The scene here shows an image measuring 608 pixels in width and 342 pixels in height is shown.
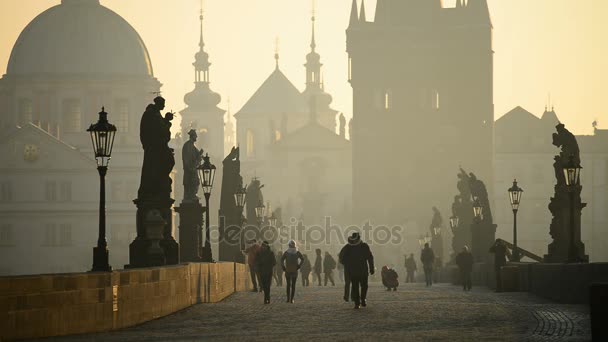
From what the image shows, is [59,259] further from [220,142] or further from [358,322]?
[358,322]

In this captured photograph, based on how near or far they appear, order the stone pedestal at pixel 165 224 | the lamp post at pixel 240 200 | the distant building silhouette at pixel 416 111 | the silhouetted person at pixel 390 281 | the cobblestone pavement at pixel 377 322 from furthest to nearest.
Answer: the distant building silhouette at pixel 416 111 → the lamp post at pixel 240 200 → the silhouetted person at pixel 390 281 → the stone pedestal at pixel 165 224 → the cobblestone pavement at pixel 377 322

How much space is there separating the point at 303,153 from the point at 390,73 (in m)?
38.3

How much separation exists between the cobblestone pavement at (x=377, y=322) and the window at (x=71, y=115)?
11908 centimetres

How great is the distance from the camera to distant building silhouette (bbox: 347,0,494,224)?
13450cm

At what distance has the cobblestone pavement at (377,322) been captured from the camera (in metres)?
22.7

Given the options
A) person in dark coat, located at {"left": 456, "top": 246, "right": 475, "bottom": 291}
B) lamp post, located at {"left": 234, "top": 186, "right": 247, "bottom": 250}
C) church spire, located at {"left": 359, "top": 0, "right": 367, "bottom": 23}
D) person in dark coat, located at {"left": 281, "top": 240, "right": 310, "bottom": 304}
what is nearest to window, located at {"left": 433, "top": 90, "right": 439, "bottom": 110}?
church spire, located at {"left": 359, "top": 0, "right": 367, "bottom": 23}

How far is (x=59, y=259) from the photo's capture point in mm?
131875

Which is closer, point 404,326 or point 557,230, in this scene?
point 404,326

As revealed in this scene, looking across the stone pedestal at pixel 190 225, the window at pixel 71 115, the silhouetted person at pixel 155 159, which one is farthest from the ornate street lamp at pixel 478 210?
the window at pixel 71 115

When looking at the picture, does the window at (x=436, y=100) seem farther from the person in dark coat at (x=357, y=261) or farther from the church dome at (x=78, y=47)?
the person in dark coat at (x=357, y=261)

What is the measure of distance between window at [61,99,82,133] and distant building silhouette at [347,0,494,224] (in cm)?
2835

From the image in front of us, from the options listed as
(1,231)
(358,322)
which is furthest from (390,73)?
(358,322)

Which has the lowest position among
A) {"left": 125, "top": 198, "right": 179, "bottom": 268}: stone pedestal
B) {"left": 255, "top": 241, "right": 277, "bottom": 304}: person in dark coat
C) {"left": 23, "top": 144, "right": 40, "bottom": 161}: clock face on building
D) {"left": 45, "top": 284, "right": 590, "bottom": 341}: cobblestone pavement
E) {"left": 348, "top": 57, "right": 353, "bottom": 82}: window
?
{"left": 45, "top": 284, "right": 590, "bottom": 341}: cobblestone pavement

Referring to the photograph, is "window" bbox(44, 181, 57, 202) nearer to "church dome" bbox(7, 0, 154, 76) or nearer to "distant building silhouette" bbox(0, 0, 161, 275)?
"distant building silhouette" bbox(0, 0, 161, 275)
